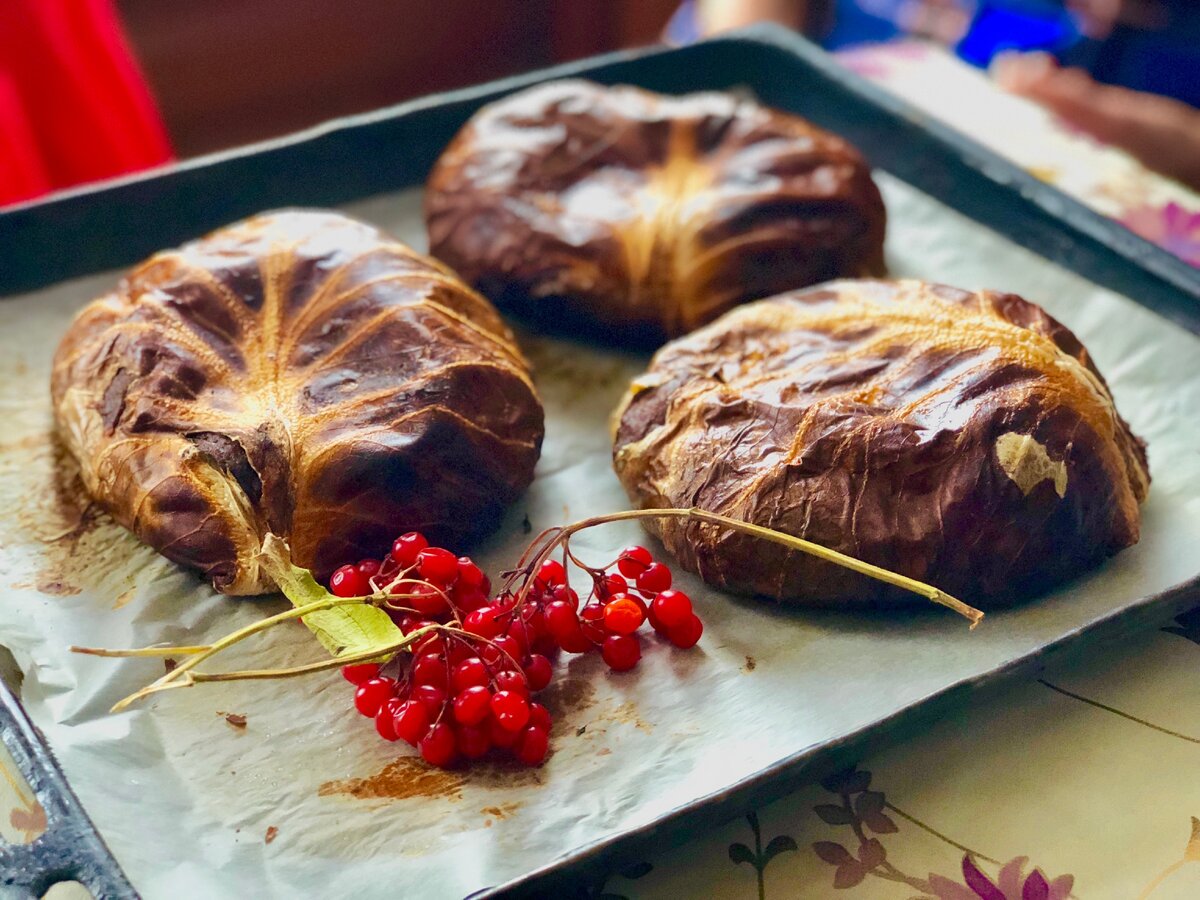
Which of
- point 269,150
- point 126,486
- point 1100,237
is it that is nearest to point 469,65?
point 269,150

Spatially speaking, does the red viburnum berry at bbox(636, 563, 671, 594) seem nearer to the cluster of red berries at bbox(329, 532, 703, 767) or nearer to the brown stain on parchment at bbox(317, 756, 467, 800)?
the cluster of red berries at bbox(329, 532, 703, 767)

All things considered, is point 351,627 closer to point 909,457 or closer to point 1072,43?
Result: point 909,457

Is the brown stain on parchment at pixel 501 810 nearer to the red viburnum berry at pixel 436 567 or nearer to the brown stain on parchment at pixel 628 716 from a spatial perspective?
the brown stain on parchment at pixel 628 716

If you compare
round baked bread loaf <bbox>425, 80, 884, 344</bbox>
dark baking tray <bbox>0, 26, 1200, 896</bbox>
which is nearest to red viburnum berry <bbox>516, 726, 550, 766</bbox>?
round baked bread loaf <bbox>425, 80, 884, 344</bbox>

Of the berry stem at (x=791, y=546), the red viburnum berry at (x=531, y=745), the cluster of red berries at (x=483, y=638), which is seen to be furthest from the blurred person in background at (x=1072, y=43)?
the red viburnum berry at (x=531, y=745)

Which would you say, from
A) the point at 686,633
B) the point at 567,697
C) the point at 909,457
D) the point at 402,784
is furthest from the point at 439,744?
the point at 909,457

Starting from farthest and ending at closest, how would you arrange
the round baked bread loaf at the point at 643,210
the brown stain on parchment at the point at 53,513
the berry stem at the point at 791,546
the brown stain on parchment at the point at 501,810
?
the round baked bread loaf at the point at 643,210 → the brown stain on parchment at the point at 53,513 → the berry stem at the point at 791,546 → the brown stain on parchment at the point at 501,810
